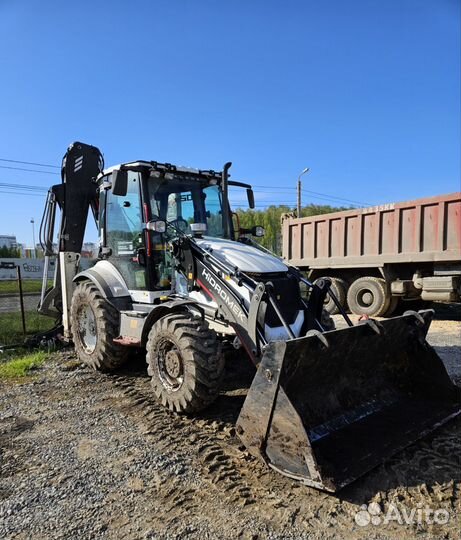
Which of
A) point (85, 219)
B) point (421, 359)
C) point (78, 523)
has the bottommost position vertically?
point (78, 523)

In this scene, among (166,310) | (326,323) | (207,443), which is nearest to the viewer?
(207,443)

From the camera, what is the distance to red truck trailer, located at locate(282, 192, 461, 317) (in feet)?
29.8

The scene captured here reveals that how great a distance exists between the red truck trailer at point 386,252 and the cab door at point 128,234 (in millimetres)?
6653

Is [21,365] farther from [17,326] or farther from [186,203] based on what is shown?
[186,203]

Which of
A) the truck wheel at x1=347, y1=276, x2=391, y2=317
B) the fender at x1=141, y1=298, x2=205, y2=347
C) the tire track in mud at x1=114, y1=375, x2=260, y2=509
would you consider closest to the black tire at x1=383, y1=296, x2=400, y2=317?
the truck wheel at x1=347, y1=276, x2=391, y2=317

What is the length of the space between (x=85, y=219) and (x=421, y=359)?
547 centimetres

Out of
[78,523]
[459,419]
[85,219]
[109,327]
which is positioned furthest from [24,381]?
[459,419]

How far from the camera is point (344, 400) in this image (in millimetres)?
3795

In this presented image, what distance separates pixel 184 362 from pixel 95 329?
2.40 metres

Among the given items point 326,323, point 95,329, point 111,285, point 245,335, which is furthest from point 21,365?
point 326,323

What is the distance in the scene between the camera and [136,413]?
4352 mm

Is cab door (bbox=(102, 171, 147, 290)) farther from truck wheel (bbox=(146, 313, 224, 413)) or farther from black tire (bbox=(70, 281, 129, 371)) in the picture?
truck wheel (bbox=(146, 313, 224, 413))

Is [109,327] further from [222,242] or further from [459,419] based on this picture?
[459,419]

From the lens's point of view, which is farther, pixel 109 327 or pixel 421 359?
pixel 109 327
